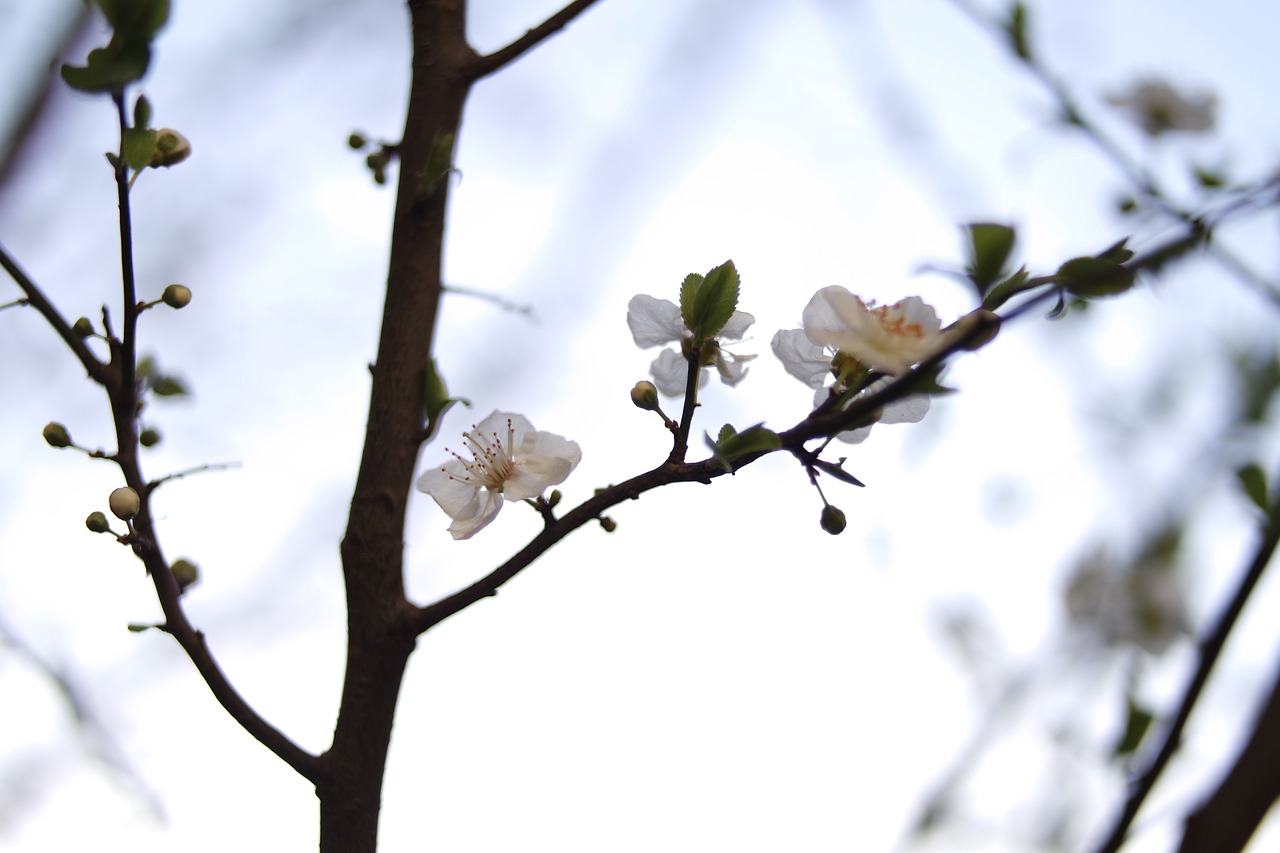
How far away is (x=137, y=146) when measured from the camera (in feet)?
1.97

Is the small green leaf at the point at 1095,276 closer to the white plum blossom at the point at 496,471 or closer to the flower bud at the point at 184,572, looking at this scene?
the white plum blossom at the point at 496,471

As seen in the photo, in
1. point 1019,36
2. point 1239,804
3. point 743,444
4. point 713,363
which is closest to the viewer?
point 1239,804

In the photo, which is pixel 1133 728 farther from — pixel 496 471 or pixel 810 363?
pixel 496 471

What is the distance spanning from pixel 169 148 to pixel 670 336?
1.22ft

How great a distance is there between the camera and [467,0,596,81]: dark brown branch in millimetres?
757

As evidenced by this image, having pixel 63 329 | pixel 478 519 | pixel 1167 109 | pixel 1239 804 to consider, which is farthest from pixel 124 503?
pixel 1167 109

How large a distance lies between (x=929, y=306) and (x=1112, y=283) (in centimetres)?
10

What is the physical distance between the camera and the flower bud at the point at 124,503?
23.5 inches

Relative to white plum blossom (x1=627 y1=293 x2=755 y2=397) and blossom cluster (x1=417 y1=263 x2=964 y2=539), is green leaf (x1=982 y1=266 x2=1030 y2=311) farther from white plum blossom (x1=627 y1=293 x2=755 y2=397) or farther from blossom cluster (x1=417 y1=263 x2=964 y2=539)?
white plum blossom (x1=627 y1=293 x2=755 y2=397)

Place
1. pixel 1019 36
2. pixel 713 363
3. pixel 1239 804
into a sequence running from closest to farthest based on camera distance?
1. pixel 1239 804
2. pixel 713 363
3. pixel 1019 36

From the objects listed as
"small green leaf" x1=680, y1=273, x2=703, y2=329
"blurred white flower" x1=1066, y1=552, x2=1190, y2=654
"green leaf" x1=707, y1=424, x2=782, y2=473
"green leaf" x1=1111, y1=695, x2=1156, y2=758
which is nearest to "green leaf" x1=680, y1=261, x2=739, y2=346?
"small green leaf" x1=680, y1=273, x2=703, y2=329

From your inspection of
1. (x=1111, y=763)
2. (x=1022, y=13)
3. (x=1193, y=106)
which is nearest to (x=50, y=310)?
(x=1111, y=763)

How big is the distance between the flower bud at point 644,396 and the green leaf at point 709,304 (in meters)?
0.05

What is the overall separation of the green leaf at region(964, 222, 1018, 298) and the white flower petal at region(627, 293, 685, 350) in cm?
22
